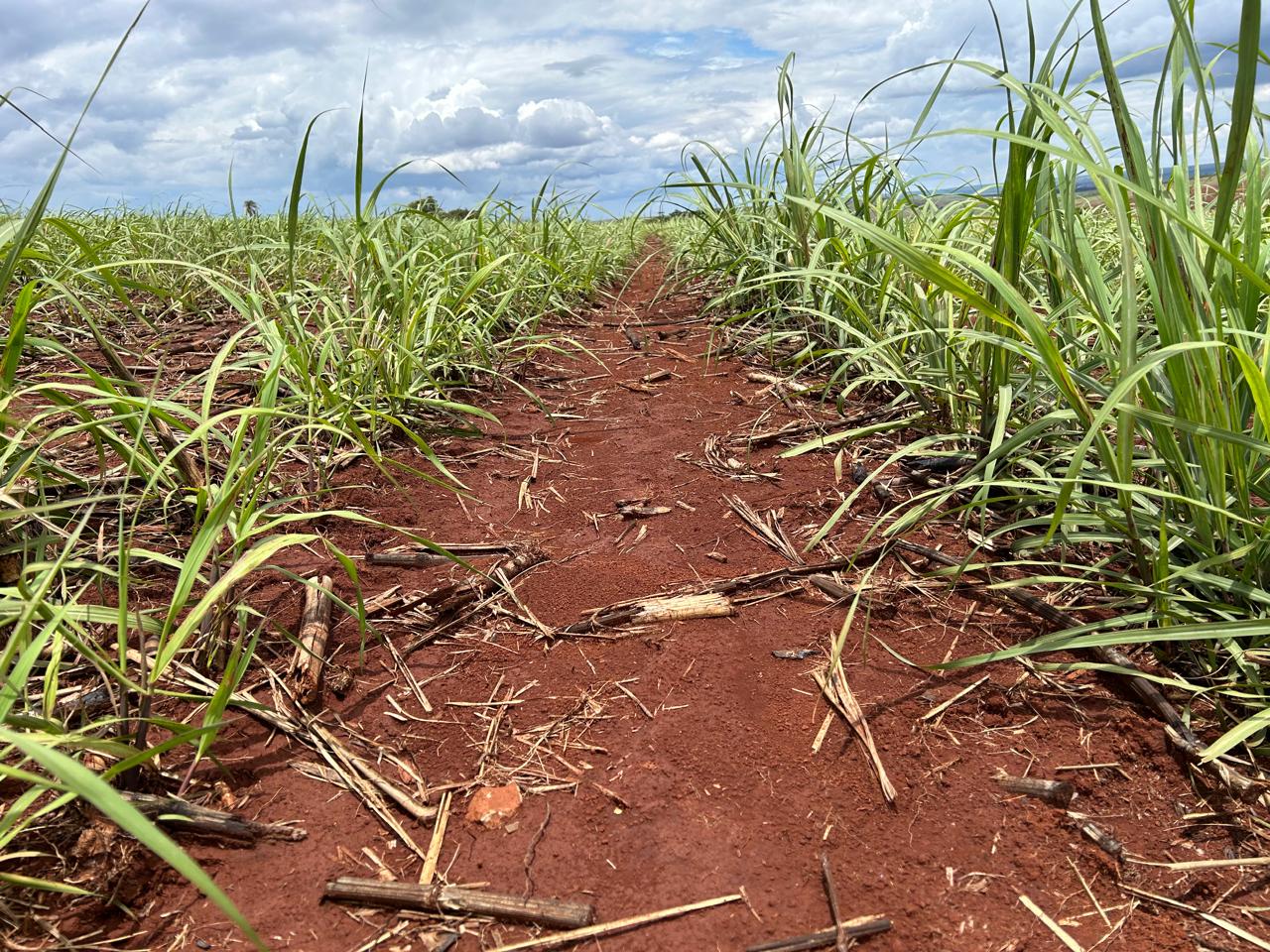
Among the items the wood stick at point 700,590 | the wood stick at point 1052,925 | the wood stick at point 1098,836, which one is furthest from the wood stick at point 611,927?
the wood stick at point 700,590

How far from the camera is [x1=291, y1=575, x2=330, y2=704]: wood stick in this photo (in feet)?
4.02

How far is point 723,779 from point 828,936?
242 mm

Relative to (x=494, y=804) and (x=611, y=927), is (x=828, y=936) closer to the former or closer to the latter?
(x=611, y=927)

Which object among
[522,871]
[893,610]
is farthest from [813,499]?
[522,871]

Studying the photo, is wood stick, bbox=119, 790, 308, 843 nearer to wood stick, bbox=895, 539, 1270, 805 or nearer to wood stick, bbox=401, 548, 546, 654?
wood stick, bbox=401, 548, 546, 654

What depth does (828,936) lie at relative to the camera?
849mm

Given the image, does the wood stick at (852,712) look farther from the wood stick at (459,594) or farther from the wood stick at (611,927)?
the wood stick at (459,594)

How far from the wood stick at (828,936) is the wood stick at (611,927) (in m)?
0.07

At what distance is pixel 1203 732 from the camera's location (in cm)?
106

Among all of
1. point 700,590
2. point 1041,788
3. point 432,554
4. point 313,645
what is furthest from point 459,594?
point 1041,788

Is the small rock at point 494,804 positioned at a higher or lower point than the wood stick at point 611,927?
higher

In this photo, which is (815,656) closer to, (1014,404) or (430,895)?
(430,895)

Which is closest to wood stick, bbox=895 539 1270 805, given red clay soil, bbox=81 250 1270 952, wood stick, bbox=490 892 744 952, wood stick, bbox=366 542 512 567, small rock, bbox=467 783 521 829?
red clay soil, bbox=81 250 1270 952

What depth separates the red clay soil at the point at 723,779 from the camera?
2.90 ft
